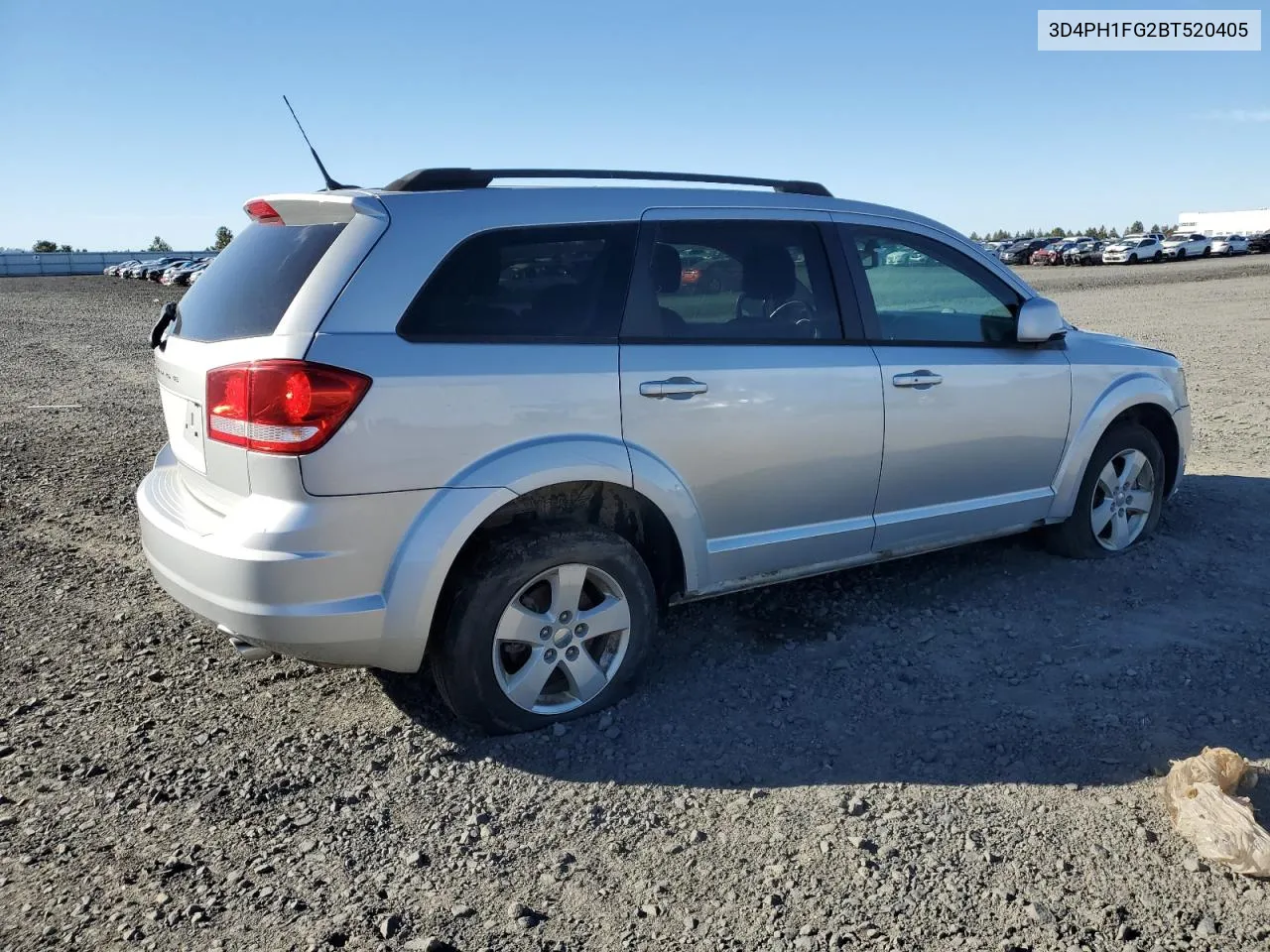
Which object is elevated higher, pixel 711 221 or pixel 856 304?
pixel 711 221

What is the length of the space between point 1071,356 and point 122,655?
15.0ft

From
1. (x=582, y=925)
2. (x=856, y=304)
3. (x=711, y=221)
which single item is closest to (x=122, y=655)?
(x=582, y=925)

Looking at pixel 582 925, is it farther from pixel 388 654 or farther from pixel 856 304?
pixel 856 304

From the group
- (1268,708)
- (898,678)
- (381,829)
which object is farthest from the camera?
(898,678)

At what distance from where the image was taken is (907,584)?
5074 mm

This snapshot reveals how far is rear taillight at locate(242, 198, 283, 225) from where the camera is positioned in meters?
3.67

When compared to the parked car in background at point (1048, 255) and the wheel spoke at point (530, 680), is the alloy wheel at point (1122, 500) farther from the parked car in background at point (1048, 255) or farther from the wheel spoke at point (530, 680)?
the parked car in background at point (1048, 255)

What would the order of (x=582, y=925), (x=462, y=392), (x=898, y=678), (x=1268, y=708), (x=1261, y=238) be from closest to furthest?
(x=582, y=925) → (x=462, y=392) → (x=1268, y=708) → (x=898, y=678) → (x=1261, y=238)

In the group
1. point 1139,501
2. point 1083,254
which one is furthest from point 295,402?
point 1083,254

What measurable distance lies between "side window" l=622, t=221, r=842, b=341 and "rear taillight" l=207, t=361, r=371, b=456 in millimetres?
1088

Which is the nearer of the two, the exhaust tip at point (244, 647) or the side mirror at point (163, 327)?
the exhaust tip at point (244, 647)

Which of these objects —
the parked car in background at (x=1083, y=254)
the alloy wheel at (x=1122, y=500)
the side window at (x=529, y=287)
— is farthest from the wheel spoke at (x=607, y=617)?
the parked car in background at (x=1083, y=254)

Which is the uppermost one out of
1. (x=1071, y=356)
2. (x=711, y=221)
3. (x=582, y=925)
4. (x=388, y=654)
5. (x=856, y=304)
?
(x=711, y=221)

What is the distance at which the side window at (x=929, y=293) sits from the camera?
14.6 ft
